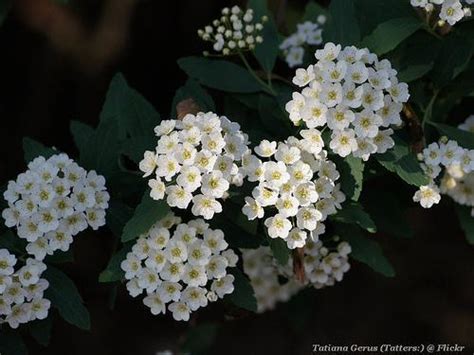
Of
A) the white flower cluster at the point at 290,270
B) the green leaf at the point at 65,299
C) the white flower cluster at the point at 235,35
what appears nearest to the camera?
the green leaf at the point at 65,299

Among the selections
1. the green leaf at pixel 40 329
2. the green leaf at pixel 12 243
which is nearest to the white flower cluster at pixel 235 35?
the green leaf at pixel 12 243

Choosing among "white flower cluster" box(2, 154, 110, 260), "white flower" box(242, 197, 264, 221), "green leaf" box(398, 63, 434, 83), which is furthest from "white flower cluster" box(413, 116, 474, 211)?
"white flower cluster" box(2, 154, 110, 260)

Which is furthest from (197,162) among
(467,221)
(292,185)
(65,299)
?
(467,221)

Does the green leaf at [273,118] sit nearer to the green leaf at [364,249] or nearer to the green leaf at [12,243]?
the green leaf at [364,249]

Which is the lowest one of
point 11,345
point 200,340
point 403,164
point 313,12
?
point 200,340

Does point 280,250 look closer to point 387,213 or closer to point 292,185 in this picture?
point 292,185

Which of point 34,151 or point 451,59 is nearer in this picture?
point 34,151
